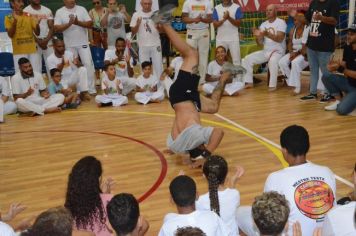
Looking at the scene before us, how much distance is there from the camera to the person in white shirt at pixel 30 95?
27.6 ft

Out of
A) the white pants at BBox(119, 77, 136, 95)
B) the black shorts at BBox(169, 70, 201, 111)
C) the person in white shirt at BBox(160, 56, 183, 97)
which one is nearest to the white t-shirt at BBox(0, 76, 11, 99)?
the white pants at BBox(119, 77, 136, 95)

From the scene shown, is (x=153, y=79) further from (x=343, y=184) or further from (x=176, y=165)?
(x=343, y=184)

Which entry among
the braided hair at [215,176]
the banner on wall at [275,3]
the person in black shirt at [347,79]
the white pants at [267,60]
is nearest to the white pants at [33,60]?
the white pants at [267,60]

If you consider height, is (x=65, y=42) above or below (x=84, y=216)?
above

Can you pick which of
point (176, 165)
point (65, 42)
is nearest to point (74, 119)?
point (65, 42)

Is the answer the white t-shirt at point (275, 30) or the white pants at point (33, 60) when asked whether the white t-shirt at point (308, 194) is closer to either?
the white t-shirt at point (275, 30)

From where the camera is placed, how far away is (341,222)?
2.43m

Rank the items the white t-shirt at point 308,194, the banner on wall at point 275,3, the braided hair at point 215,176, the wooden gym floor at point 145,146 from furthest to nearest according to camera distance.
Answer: the banner on wall at point 275,3
the wooden gym floor at point 145,146
the braided hair at point 215,176
the white t-shirt at point 308,194

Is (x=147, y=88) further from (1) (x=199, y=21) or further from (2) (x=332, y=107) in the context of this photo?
(2) (x=332, y=107)

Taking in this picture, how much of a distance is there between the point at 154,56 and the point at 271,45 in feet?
7.59

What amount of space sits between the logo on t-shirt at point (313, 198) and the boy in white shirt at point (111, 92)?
632 centimetres

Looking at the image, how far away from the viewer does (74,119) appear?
8.02m

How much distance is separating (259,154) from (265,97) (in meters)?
3.35

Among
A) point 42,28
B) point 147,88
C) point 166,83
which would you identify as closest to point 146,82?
point 147,88
